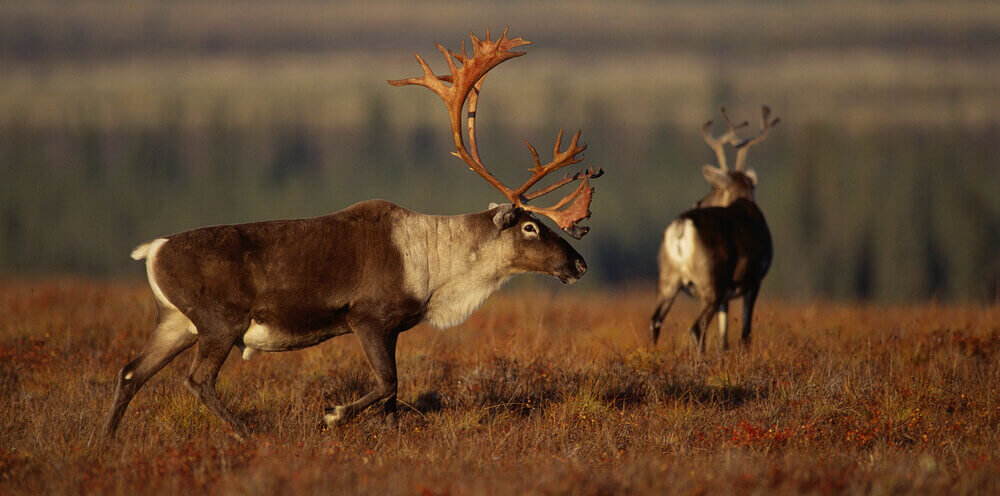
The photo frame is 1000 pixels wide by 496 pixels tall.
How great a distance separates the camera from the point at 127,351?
403 inches

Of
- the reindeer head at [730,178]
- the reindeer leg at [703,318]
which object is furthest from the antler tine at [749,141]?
the reindeer leg at [703,318]

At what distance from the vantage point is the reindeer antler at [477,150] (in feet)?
27.1

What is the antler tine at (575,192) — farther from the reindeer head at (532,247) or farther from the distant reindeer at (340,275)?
the reindeer head at (532,247)

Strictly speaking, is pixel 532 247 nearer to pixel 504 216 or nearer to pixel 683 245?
pixel 504 216

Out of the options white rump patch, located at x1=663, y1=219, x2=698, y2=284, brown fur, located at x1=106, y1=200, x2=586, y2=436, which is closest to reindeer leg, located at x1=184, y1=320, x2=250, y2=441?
brown fur, located at x1=106, y1=200, x2=586, y2=436

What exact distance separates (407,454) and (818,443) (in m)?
3.22

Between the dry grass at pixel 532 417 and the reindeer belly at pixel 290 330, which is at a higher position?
the reindeer belly at pixel 290 330

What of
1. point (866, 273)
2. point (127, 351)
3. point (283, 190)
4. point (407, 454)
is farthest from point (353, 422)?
point (283, 190)

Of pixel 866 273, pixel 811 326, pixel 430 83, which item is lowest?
pixel 866 273

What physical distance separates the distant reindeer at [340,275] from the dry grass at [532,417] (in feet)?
1.97

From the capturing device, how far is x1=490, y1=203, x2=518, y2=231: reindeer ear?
809 centimetres

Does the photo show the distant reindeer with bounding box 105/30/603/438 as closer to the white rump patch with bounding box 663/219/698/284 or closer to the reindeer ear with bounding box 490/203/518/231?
the reindeer ear with bounding box 490/203/518/231

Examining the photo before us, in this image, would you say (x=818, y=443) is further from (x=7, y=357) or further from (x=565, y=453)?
(x=7, y=357)

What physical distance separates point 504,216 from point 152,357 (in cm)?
304
